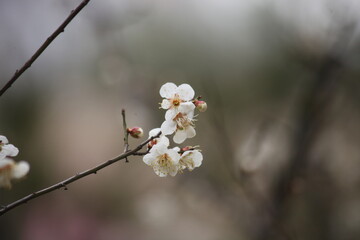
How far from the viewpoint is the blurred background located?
189 centimetres

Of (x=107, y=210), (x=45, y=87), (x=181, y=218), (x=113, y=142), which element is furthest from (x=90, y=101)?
(x=181, y=218)

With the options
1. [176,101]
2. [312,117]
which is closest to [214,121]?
[312,117]

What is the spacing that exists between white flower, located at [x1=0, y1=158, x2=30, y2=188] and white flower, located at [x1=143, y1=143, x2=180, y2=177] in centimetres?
35

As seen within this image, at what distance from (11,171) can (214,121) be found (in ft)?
3.14

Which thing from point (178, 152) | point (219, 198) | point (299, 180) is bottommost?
point (178, 152)

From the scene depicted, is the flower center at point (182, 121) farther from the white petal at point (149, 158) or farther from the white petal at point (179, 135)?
the white petal at point (149, 158)

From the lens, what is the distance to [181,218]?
6.50 m

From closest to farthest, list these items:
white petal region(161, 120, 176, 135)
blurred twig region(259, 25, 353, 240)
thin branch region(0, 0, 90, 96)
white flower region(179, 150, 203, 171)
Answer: thin branch region(0, 0, 90, 96)
white petal region(161, 120, 176, 135)
white flower region(179, 150, 203, 171)
blurred twig region(259, 25, 353, 240)

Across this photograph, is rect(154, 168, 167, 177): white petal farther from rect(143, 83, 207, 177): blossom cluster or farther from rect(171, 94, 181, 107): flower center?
rect(171, 94, 181, 107): flower center

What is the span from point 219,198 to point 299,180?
635 millimetres

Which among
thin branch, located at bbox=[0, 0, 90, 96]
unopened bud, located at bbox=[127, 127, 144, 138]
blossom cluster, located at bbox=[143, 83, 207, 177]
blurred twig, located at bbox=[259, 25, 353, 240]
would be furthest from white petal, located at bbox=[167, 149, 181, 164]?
blurred twig, located at bbox=[259, 25, 353, 240]

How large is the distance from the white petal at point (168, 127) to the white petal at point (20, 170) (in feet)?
1.43

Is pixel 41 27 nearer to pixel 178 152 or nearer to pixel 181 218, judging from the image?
pixel 178 152

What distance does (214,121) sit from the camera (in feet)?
5.63
